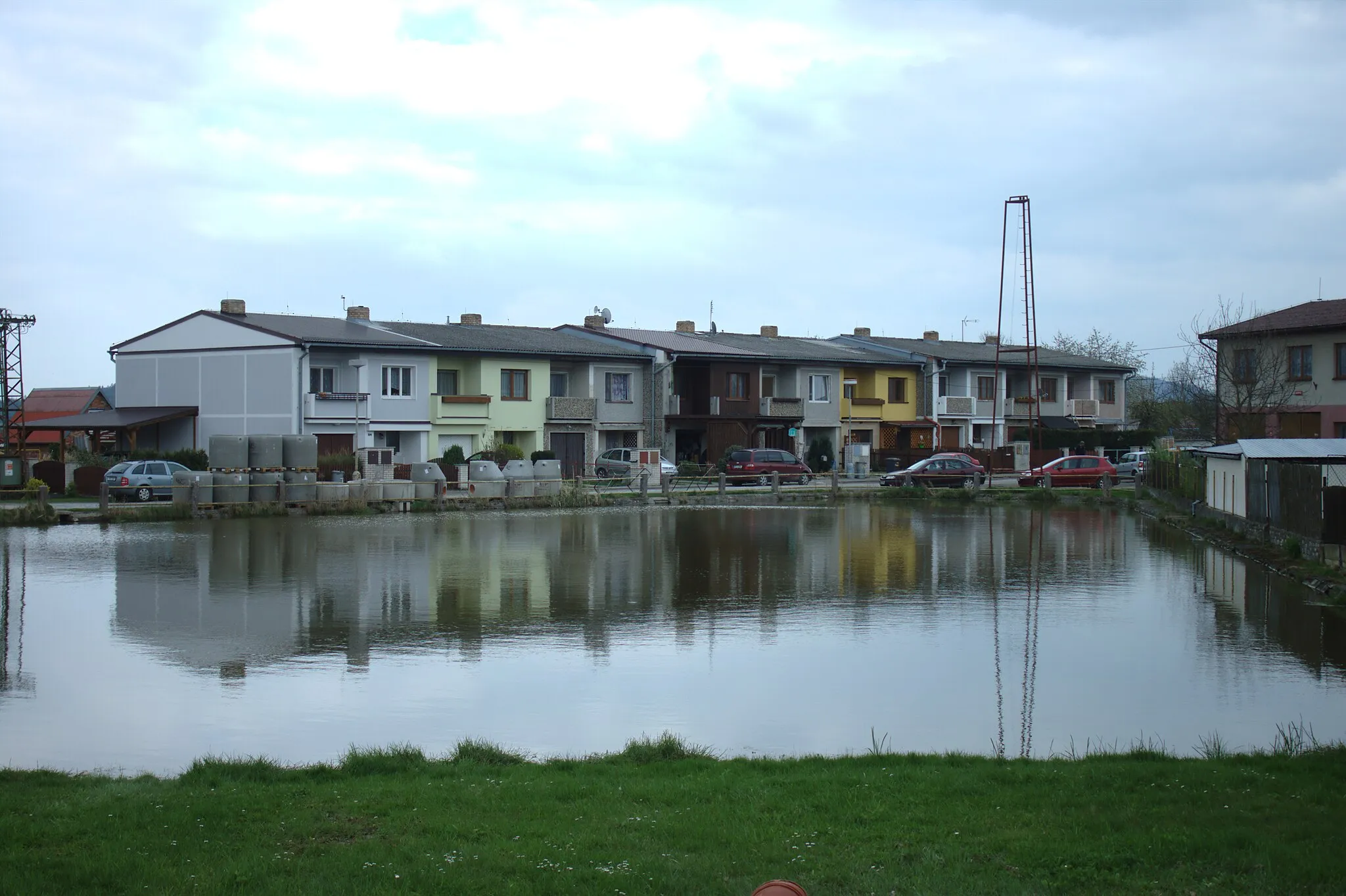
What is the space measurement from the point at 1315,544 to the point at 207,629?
2037cm

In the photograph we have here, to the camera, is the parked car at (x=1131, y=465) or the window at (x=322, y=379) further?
the parked car at (x=1131, y=465)

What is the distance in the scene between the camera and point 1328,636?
58.1 ft

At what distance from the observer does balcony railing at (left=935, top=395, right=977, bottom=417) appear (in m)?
75.6

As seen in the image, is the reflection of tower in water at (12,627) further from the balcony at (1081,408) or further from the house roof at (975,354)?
the balcony at (1081,408)

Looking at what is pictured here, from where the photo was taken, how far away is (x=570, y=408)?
61062 millimetres

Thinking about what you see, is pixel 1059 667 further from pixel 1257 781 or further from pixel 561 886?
pixel 561 886

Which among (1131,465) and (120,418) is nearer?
(120,418)

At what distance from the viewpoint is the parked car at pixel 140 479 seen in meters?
41.0

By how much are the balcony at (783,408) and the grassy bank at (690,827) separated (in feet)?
190

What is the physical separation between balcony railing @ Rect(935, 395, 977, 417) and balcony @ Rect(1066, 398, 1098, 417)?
8616 millimetres

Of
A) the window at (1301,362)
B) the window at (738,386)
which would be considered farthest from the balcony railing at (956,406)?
the window at (1301,362)

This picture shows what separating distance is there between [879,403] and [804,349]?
17.4 feet

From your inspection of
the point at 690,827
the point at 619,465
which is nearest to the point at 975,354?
the point at 619,465

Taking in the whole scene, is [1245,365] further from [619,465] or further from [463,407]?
[463,407]
